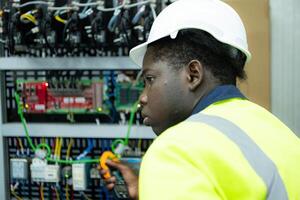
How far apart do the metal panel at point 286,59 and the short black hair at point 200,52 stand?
95cm

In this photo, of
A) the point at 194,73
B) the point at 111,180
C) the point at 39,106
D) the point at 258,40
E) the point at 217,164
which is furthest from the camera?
the point at 39,106

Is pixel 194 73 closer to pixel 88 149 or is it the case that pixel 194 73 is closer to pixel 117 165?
pixel 117 165

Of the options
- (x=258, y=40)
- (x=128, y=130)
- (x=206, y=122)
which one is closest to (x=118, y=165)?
(x=128, y=130)

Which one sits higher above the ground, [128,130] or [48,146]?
[128,130]

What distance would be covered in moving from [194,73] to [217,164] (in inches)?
13.1

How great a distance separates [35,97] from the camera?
7.76 feet

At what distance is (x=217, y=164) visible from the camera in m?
0.82

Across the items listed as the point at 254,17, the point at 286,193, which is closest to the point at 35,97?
the point at 254,17

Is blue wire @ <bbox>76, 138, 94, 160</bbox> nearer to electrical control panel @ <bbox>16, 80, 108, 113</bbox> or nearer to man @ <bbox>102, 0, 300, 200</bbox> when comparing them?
electrical control panel @ <bbox>16, 80, 108, 113</bbox>

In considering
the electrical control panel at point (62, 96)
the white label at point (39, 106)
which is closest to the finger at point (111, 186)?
the electrical control panel at point (62, 96)

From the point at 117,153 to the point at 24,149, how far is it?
504mm

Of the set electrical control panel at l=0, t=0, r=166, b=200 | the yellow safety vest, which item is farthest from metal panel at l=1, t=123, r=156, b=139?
the yellow safety vest

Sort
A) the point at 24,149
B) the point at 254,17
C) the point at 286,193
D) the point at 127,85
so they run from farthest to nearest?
the point at 24,149, the point at 127,85, the point at 254,17, the point at 286,193

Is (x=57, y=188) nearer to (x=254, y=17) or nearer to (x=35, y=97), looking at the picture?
(x=35, y=97)
